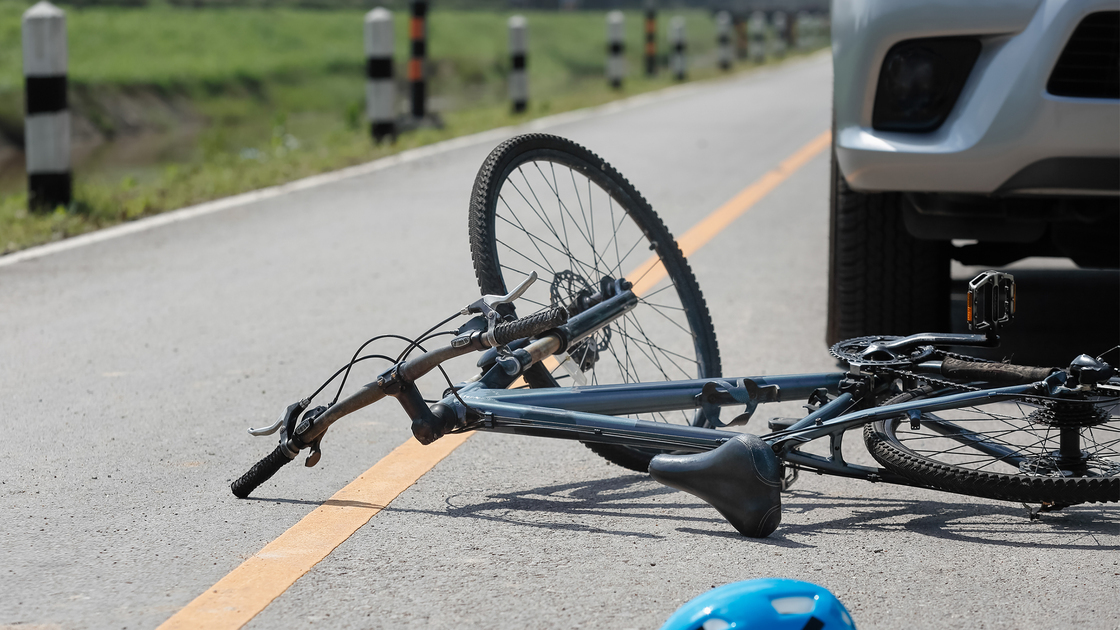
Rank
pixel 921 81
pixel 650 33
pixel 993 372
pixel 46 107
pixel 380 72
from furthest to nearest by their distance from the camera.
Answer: pixel 650 33, pixel 380 72, pixel 46 107, pixel 921 81, pixel 993 372

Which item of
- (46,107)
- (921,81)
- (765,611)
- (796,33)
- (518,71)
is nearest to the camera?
(765,611)

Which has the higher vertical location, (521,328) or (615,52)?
(615,52)

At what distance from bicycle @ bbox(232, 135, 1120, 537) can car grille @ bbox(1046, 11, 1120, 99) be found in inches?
31.0

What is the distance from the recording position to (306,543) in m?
2.80

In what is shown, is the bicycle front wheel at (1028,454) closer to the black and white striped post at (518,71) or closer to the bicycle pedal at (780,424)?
the bicycle pedal at (780,424)

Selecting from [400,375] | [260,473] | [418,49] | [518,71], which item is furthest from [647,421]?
[518,71]

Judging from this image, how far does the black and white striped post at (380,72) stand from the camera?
9.80 metres

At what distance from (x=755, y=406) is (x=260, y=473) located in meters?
1.07

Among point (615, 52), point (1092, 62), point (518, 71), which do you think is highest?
point (1092, 62)

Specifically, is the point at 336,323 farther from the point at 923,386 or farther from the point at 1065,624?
the point at 1065,624

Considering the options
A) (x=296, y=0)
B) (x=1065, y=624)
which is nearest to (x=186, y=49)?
(x=296, y=0)

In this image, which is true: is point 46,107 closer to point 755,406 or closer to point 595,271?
point 595,271

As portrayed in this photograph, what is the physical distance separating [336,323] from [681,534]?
2.23 m

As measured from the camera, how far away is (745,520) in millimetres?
2758
